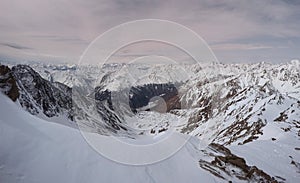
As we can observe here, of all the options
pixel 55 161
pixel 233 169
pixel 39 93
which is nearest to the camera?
pixel 55 161

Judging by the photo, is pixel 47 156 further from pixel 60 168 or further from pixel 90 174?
pixel 90 174

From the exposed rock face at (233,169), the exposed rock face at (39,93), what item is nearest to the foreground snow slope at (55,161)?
the exposed rock face at (233,169)

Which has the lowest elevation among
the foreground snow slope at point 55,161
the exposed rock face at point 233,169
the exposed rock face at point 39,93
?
the exposed rock face at point 39,93

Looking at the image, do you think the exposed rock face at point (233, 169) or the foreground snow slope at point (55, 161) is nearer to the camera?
the foreground snow slope at point (55, 161)

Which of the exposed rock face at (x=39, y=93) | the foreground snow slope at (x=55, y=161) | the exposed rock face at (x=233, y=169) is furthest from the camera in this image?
the exposed rock face at (x=39, y=93)

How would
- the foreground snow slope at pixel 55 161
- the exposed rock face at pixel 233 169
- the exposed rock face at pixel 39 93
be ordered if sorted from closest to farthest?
the foreground snow slope at pixel 55 161 → the exposed rock face at pixel 233 169 → the exposed rock face at pixel 39 93

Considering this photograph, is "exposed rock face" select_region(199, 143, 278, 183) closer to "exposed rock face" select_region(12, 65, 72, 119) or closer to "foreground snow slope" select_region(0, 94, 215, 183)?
"foreground snow slope" select_region(0, 94, 215, 183)

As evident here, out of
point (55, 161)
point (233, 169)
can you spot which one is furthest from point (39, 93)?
point (55, 161)

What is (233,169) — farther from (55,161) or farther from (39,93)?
(39,93)

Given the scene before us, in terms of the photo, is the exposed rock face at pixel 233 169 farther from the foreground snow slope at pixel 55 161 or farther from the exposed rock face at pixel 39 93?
the exposed rock face at pixel 39 93
